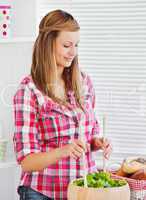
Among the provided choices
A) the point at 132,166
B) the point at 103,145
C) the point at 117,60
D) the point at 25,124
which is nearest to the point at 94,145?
the point at 103,145

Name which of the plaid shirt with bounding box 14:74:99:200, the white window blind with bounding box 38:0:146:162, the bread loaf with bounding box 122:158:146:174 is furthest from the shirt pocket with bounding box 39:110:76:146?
the white window blind with bounding box 38:0:146:162

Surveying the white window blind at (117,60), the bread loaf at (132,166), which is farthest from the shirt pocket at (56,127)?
the white window blind at (117,60)

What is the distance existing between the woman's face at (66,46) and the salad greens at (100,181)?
0.46 meters

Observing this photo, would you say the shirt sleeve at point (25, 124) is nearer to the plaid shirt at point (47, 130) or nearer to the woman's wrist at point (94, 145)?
the plaid shirt at point (47, 130)

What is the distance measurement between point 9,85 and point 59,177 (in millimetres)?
664

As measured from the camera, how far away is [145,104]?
238cm

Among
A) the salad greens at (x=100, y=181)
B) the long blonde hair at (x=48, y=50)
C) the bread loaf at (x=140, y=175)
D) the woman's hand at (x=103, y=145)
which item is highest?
the long blonde hair at (x=48, y=50)

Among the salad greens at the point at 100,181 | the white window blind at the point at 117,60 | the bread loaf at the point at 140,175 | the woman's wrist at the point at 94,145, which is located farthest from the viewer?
the white window blind at the point at 117,60

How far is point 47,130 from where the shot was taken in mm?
1954

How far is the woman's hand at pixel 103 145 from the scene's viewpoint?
190 centimetres

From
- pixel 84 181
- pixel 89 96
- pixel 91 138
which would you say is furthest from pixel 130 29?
pixel 84 181

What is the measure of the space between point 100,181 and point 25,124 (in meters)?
0.38

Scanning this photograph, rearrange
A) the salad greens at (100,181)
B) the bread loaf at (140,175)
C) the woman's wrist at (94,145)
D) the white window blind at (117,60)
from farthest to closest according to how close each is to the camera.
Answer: the white window blind at (117,60), the woman's wrist at (94,145), the bread loaf at (140,175), the salad greens at (100,181)

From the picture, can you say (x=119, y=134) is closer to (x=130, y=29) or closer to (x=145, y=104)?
(x=145, y=104)
